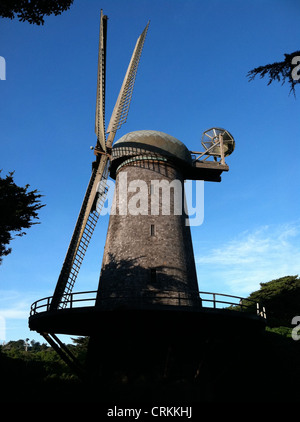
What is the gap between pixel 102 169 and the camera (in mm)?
17609

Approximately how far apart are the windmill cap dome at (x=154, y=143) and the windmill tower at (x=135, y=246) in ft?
0.17

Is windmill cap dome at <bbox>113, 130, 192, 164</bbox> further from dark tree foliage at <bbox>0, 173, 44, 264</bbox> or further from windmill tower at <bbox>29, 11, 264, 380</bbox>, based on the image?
dark tree foliage at <bbox>0, 173, 44, 264</bbox>

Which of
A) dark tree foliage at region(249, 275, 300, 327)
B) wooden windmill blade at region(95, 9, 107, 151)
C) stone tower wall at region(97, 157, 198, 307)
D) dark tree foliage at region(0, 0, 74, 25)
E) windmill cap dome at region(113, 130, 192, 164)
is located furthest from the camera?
dark tree foliage at region(249, 275, 300, 327)

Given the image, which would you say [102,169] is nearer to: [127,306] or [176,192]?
[176,192]

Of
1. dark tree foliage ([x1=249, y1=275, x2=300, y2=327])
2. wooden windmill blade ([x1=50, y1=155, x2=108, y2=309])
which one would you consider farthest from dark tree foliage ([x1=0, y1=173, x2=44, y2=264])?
dark tree foliage ([x1=249, y1=275, x2=300, y2=327])

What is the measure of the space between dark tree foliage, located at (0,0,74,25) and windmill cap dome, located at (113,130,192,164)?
7317mm

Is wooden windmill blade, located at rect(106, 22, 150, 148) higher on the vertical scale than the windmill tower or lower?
higher

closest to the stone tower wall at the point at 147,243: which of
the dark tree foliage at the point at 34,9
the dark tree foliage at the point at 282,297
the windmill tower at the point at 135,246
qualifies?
the windmill tower at the point at 135,246

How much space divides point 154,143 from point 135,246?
5304 millimetres

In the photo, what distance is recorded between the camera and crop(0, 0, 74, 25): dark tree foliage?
31.9 feet

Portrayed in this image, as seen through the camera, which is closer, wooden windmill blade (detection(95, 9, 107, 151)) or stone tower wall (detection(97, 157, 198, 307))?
stone tower wall (detection(97, 157, 198, 307))

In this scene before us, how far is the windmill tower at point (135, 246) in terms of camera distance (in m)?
11.9
